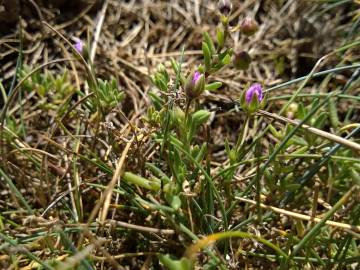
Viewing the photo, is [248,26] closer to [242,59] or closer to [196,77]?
[242,59]

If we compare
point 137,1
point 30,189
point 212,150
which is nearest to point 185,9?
point 137,1

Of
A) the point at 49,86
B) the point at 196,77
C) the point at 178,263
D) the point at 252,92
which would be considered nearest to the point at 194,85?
the point at 196,77

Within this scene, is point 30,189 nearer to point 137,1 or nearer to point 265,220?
point 265,220

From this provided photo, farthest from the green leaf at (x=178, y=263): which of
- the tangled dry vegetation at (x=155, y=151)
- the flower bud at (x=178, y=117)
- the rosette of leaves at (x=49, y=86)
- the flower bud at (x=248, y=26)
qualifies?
the rosette of leaves at (x=49, y=86)

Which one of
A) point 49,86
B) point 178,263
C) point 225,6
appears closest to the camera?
point 178,263

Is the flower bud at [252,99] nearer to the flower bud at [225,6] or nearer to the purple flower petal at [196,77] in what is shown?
the purple flower petal at [196,77]
